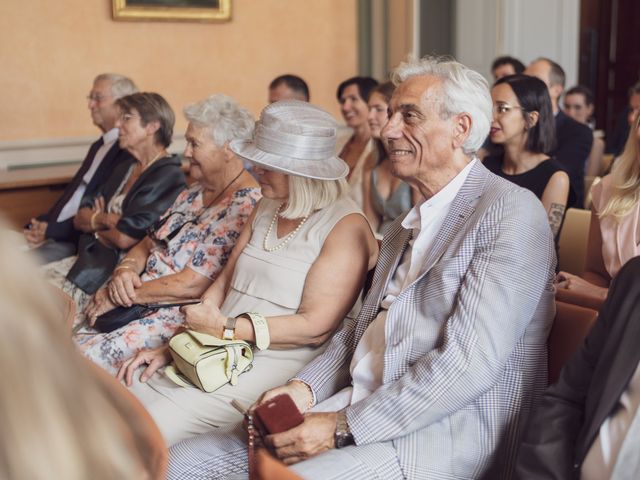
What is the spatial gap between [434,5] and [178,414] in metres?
5.88

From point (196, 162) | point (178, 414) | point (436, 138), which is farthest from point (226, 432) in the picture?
point (196, 162)

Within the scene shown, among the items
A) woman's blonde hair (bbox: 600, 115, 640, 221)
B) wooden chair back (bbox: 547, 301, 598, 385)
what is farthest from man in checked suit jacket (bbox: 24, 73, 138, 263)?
wooden chair back (bbox: 547, 301, 598, 385)

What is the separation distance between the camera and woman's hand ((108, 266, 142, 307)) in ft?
10.3

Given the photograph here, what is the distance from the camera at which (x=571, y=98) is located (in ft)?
21.3

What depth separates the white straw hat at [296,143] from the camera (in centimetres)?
249

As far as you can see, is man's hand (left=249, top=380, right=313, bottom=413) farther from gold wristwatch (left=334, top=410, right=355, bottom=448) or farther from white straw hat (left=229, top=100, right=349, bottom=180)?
white straw hat (left=229, top=100, right=349, bottom=180)

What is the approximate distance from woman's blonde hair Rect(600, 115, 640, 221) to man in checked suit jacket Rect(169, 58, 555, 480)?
59cm

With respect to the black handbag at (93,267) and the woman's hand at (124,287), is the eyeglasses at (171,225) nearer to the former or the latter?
the woman's hand at (124,287)

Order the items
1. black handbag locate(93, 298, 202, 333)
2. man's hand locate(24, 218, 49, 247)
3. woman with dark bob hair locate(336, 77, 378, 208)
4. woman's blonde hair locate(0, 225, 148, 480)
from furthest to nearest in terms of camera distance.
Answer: woman with dark bob hair locate(336, 77, 378, 208) → man's hand locate(24, 218, 49, 247) → black handbag locate(93, 298, 202, 333) → woman's blonde hair locate(0, 225, 148, 480)

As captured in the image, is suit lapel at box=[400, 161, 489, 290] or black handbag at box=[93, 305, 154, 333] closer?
suit lapel at box=[400, 161, 489, 290]

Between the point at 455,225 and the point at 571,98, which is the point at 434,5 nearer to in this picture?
the point at 571,98

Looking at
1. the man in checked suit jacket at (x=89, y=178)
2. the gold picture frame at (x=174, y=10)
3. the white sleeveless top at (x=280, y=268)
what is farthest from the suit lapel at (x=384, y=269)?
the gold picture frame at (x=174, y=10)

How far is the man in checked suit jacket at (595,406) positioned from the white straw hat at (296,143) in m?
1.01

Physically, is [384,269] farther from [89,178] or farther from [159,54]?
[159,54]
